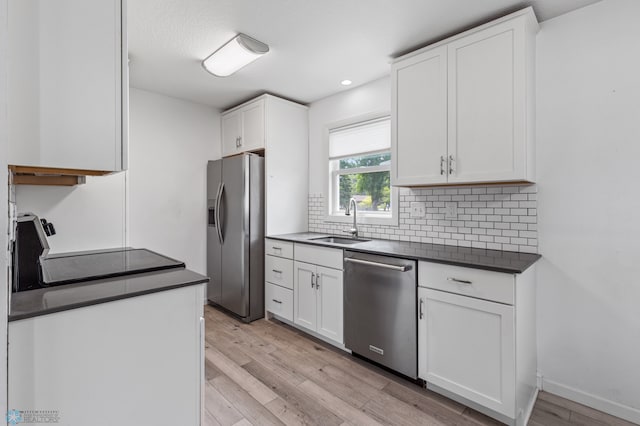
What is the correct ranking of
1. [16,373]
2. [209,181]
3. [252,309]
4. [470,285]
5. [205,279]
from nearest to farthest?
[16,373], [205,279], [470,285], [252,309], [209,181]

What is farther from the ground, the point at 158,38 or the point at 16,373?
the point at 158,38

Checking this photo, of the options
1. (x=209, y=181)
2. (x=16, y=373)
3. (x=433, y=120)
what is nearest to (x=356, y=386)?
(x=16, y=373)

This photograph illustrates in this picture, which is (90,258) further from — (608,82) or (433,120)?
(608,82)

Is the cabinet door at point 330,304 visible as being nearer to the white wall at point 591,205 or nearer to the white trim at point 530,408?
the white trim at point 530,408

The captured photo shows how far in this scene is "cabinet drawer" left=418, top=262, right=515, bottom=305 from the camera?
1.67 metres

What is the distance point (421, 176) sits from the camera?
7.62 ft


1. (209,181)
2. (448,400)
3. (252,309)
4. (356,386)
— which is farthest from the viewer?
(209,181)

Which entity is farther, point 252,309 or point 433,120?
point 252,309

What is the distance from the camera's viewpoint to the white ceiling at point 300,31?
1.90 meters

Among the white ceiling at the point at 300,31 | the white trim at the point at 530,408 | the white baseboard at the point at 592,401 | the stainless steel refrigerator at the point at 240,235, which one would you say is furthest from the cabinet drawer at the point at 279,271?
the white baseboard at the point at 592,401

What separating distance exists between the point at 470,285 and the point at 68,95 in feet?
6.76

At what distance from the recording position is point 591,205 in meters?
1.90

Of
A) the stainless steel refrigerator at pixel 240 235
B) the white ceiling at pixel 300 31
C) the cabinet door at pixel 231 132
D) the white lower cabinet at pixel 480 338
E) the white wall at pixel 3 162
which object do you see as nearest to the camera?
the white wall at pixel 3 162

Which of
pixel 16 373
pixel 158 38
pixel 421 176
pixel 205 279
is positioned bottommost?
pixel 16 373
